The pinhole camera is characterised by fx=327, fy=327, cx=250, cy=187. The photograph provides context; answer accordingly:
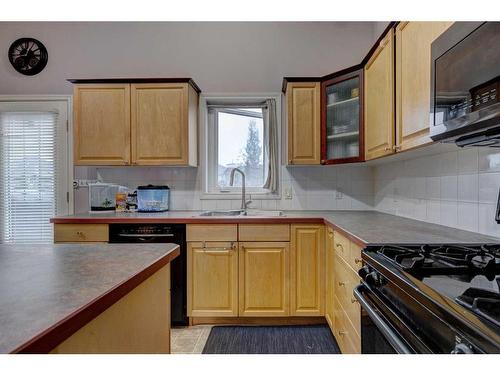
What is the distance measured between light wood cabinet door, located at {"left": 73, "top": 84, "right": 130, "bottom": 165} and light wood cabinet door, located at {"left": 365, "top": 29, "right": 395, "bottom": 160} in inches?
78.1

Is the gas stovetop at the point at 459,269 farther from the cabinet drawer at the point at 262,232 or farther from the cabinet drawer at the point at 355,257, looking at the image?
the cabinet drawer at the point at 262,232

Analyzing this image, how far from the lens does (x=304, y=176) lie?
322cm

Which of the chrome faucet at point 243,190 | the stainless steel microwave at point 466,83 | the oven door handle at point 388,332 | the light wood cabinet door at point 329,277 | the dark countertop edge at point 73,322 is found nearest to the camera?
the dark countertop edge at point 73,322

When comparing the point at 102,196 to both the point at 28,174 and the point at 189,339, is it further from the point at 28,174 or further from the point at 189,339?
the point at 189,339

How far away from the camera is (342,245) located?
1.98m

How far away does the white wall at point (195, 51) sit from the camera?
3.21 metres

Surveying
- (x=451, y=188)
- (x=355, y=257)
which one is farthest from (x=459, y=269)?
(x=451, y=188)

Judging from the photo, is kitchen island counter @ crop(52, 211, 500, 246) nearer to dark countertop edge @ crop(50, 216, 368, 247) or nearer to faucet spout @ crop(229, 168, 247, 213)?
dark countertop edge @ crop(50, 216, 368, 247)

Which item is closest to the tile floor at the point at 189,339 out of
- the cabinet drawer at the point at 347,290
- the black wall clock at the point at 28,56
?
the cabinet drawer at the point at 347,290

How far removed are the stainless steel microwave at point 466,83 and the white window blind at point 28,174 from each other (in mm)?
3283
